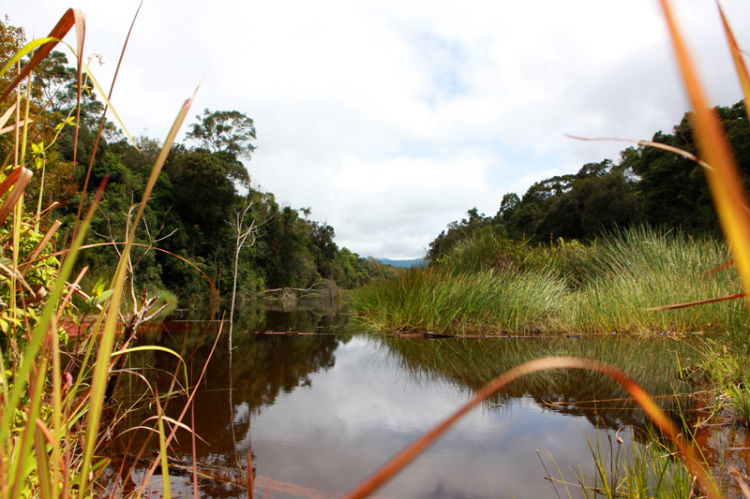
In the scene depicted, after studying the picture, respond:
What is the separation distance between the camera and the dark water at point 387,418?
1.71 meters

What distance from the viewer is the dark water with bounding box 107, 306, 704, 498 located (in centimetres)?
171

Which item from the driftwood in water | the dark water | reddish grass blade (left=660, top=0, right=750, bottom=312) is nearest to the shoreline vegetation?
reddish grass blade (left=660, top=0, right=750, bottom=312)

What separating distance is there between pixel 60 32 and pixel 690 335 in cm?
646

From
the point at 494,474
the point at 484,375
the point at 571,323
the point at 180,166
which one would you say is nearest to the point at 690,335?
the point at 571,323

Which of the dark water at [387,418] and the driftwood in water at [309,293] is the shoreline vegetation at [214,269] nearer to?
the dark water at [387,418]

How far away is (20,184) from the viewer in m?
0.52

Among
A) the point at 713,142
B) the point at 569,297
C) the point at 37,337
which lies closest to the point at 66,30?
the point at 37,337

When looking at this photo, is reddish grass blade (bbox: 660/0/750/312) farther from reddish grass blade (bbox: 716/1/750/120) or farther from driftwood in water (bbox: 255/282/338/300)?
driftwood in water (bbox: 255/282/338/300)

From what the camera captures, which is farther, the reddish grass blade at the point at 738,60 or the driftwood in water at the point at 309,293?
the driftwood in water at the point at 309,293

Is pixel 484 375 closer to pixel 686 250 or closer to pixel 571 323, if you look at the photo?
pixel 571 323

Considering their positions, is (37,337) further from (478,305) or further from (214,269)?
(214,269)

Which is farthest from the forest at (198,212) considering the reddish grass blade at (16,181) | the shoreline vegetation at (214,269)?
the reddish grass blade at (16,181)

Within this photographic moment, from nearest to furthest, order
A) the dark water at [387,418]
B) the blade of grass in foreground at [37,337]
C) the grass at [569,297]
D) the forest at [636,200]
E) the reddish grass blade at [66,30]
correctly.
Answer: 1. the blade of grass in foreground at [37,337]
2. the reddish grass blade at [66,30]
3. the dark water at [387,418]
4. the grass at [569,297]
5. the forest at [636,200]

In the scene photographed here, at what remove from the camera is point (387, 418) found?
2.50 metres
